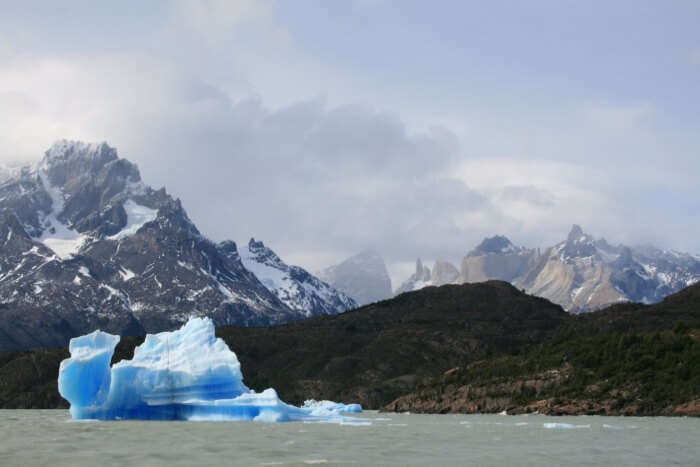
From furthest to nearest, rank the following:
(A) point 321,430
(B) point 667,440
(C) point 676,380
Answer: (C) point 676,380
(A) point 321,430
(B) point 667,440

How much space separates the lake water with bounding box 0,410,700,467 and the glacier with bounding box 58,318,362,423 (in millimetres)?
21262

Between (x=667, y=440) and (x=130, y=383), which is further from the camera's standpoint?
(x=130, y=383)

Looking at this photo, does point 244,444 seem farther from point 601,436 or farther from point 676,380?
point 676,380

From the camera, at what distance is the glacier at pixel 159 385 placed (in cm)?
13900

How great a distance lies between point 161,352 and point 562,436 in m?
63.8

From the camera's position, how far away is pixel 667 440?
10194 cm

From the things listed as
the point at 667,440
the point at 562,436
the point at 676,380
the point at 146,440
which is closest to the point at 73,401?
the point at 146,440

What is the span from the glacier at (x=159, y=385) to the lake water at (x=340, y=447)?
2126cm

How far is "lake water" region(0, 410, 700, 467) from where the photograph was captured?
72.1m

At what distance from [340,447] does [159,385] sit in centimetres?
6237

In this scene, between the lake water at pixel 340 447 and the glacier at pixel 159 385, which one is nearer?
the lake water at pixel 340 447

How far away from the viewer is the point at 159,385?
14225cm

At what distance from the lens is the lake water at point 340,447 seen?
7206 centimetres

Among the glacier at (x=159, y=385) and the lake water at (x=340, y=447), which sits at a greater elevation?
the glacier at (x=159, y=385)
